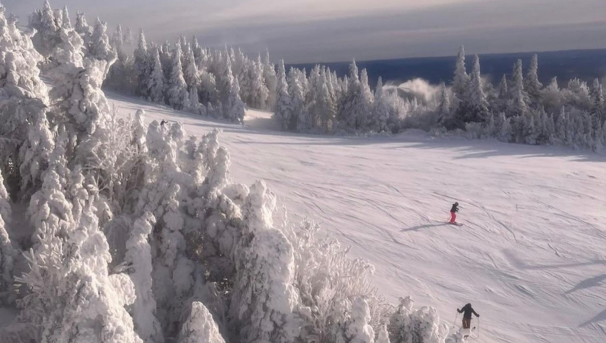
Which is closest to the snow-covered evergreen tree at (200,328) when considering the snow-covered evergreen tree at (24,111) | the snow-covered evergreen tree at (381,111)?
the snow-covered evergreen tree at (24,111)

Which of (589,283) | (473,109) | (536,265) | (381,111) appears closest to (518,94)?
(473,109)

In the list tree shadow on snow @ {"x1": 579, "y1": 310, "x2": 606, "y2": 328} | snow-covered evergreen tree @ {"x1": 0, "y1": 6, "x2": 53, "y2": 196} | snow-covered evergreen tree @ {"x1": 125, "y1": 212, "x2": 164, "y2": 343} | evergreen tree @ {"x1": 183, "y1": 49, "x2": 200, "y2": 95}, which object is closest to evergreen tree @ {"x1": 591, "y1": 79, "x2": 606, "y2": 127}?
tree shadow on snow @ {"x1": 579, "y1": 310, "x2": 606, "y2": 328}

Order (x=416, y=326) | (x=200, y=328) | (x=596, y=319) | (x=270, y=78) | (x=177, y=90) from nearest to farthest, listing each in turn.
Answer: (x=200, y=328) < (x=416, y=326) < (x=596, y=319) < (x=177, y=90) < (x=270, y=78)

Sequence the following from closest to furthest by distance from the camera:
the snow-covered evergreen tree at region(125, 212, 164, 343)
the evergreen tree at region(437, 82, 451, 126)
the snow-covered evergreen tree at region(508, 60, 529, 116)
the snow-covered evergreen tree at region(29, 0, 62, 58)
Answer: the snow-covered evergreen tree at region(125, 212, 164, 343)
the snow-covered evergreen tree at region(508, 60, 529, 116)
the evergreen tree at region(437, 82, 451, 126)
the snow-covered evergreen tree at region(29, 0, 62, 58)

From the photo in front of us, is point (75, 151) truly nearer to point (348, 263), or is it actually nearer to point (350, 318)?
point (348, 263)

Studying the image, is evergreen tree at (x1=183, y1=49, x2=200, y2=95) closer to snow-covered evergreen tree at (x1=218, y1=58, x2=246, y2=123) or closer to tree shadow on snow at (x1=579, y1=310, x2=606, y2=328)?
snow-covered evergreen tree at (x1=218, y1=58, x2=246, y2=123)

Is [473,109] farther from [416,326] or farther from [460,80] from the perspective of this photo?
[416,326]

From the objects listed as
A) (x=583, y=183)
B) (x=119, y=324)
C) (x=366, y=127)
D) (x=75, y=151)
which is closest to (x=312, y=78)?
(x=366, y=127)

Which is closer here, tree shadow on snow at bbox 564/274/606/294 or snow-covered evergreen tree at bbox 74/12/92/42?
tree shadow on snow at bbox 564/274/606/294
